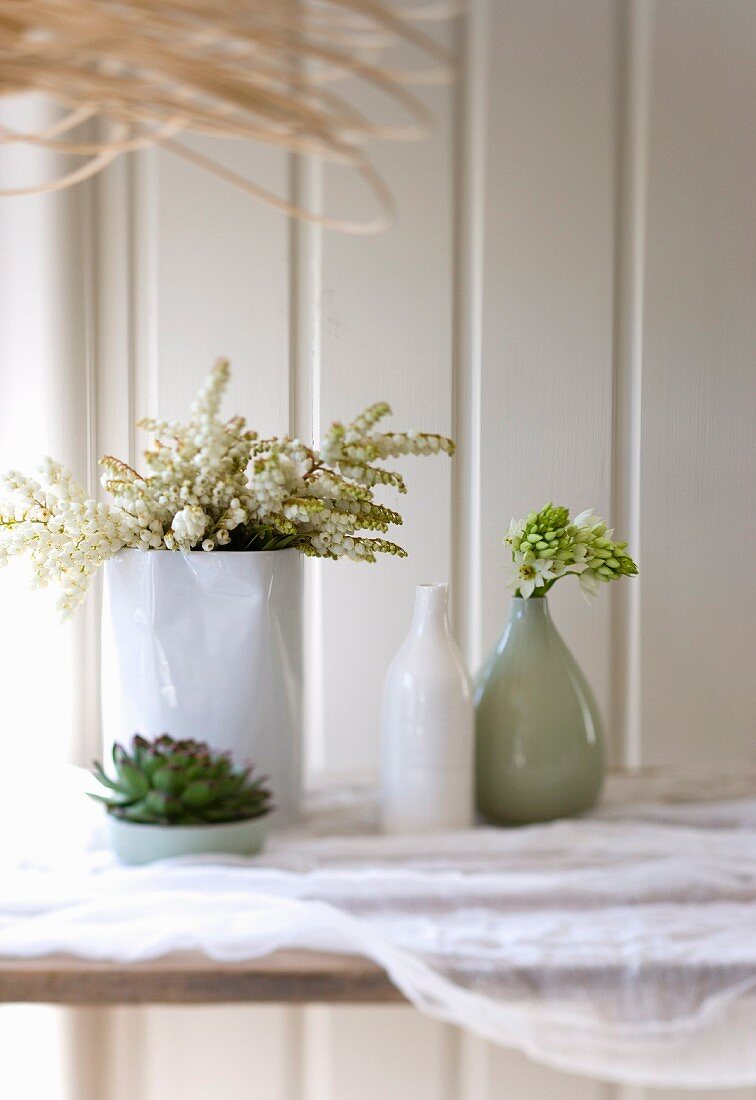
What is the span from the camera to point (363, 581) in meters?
1.03

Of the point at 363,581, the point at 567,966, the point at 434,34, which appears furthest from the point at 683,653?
the point at 434,34

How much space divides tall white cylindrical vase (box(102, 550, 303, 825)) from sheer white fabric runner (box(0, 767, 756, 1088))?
0.10 meters

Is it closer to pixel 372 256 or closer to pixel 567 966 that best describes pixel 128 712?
pixel 567 966

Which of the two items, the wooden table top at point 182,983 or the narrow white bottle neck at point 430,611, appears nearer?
the wooden table top at point 182,983

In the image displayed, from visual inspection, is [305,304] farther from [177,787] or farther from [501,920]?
[501,920]

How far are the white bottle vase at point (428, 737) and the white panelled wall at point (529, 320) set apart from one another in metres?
0.23

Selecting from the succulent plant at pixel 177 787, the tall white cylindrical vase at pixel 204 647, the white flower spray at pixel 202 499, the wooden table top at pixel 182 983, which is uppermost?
the white flower spray at pixel 202 499

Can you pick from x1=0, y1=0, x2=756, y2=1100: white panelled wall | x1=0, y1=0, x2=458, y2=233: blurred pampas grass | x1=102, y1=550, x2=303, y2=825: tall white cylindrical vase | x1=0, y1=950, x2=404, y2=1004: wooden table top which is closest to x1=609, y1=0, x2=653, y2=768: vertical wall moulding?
x1=0, y1=0, x2=756, y2=1100: white panelled wall

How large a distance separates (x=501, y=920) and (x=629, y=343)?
23.5 inches

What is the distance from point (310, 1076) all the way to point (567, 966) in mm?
404

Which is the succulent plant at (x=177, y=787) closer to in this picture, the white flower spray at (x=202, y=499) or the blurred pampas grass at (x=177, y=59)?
the white flower spray at (x=202, y=499)

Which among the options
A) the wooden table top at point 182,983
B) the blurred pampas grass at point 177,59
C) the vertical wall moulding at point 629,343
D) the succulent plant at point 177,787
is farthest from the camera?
the vertical wall moulding at point 629,343

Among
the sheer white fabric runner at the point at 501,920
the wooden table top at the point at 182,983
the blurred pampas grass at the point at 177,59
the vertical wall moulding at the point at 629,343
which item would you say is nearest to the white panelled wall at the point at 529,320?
the vertical wall moulding at the point at 629,343

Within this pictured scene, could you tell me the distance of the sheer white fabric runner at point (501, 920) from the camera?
60 cm
